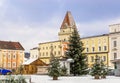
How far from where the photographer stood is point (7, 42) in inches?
4134

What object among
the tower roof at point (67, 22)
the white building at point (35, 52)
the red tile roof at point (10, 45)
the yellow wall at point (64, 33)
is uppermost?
the tower roof at point (67, 22)

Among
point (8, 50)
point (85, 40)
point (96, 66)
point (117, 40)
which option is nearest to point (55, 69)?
point (96, 66)

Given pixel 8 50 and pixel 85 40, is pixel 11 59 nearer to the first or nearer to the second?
pixel 8 50

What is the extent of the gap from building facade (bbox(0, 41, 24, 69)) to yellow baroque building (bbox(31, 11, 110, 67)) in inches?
257

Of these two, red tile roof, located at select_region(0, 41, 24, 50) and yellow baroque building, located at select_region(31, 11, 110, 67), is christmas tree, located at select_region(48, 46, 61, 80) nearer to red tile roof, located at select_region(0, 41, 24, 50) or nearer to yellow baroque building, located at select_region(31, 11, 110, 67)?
yellow baroque building, located at select_region(31, 11, 110, 67)

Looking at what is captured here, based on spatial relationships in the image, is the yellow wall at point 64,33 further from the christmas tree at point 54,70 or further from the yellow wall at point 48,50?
the christmas tree at point 54,70

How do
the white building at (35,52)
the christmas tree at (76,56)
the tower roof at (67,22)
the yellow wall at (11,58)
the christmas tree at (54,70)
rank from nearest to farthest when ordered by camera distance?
the christmas tree at (54,70) < the christmas tree at (76,56) < the yellow wall at (11,58) < the tower roof at (67,22) < the white building at (35,52)

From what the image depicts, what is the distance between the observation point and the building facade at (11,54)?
330 feet

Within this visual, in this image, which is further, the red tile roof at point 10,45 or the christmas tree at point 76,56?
the red tile roof at point 10,45

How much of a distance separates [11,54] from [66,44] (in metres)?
23.0

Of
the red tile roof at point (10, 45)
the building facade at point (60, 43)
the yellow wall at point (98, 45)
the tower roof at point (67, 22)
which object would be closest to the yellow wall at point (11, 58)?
the red tile roof at point (10, 45)

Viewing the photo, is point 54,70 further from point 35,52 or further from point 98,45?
point 35,52

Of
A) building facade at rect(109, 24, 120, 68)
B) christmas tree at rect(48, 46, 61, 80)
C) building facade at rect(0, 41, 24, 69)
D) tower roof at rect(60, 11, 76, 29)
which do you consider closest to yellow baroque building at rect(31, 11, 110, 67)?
tower roof at rect(60, 11, 76, 29)

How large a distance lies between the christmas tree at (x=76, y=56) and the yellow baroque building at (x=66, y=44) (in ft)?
83.5
